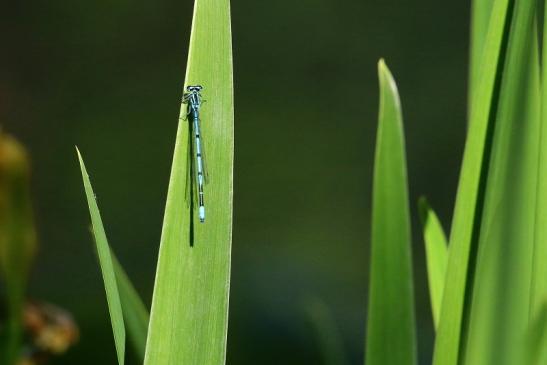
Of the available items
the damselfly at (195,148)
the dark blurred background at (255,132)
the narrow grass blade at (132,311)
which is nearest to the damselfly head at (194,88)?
the damselfly at (195,148)

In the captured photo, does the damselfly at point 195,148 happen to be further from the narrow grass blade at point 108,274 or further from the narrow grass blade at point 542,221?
the narrow grass blade at point 542,221

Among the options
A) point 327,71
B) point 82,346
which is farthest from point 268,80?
point 82,346

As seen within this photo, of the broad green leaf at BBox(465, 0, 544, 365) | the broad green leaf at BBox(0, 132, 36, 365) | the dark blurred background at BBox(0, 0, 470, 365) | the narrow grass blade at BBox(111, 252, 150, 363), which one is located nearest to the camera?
the broad green leaf at BBox(465, 0, 544, 365)

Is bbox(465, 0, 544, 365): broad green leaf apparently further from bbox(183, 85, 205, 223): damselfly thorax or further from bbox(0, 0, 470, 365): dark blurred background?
bbox(0, 0, 470, 365): dark blurred background

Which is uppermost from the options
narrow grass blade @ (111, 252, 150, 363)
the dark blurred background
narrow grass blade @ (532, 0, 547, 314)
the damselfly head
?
the damselfly head

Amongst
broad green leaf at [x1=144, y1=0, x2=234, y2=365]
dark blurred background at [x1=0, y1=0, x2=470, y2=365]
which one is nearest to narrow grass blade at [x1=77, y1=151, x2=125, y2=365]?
broad green leaf at [x1=144, y1=0, x2=234, y2=365]

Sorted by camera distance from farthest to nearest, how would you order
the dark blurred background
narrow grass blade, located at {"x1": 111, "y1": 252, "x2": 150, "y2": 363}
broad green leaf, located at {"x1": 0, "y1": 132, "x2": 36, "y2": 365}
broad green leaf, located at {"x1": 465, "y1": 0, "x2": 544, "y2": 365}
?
the dark blurred background → broad green leaf, located at {"x1": 0, "y1": 132, "x2": 36, "y2": 365} → narrow grass blade, located at {"x1": 111, "y1": 252, "x2": 150, "y2": 363} → broad green leaf, located at {"x1": 465, "y1": 0, "x2": 544, "y2": 365}
